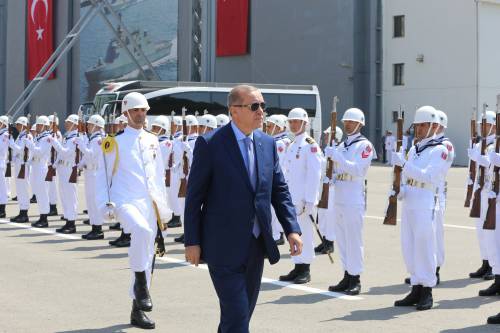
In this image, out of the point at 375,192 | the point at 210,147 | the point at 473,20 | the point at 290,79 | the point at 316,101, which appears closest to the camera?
the point at 210,147

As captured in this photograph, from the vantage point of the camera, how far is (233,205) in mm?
5766

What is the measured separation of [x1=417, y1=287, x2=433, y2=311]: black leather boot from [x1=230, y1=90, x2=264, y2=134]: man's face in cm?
394

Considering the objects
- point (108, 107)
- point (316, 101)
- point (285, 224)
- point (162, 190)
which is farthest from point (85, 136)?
point (316, 101)

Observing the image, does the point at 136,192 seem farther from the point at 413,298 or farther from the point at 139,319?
the point at 413,298

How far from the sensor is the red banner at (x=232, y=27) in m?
50.9

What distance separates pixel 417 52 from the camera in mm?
47125

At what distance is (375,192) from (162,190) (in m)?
19.2

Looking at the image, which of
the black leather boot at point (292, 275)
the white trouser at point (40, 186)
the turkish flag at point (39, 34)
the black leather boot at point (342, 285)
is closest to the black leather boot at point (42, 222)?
the white trouser at point (40, 186)

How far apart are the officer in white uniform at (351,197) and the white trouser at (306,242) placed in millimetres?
639

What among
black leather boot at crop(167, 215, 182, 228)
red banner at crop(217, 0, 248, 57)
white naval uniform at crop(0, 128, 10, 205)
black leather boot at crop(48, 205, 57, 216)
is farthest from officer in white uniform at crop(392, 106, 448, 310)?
red banner at crop(217, 0, 248, 57)

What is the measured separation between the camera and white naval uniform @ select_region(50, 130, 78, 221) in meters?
16.4

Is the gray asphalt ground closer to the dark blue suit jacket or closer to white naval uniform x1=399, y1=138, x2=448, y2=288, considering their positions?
white naval uniform x1=399, y1=138, x2=448, y2=288

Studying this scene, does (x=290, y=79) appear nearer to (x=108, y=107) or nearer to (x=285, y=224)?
(x=108, y=107)

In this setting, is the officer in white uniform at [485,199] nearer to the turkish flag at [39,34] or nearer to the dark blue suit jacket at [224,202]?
the dark blue suit jacket at [224,202]
